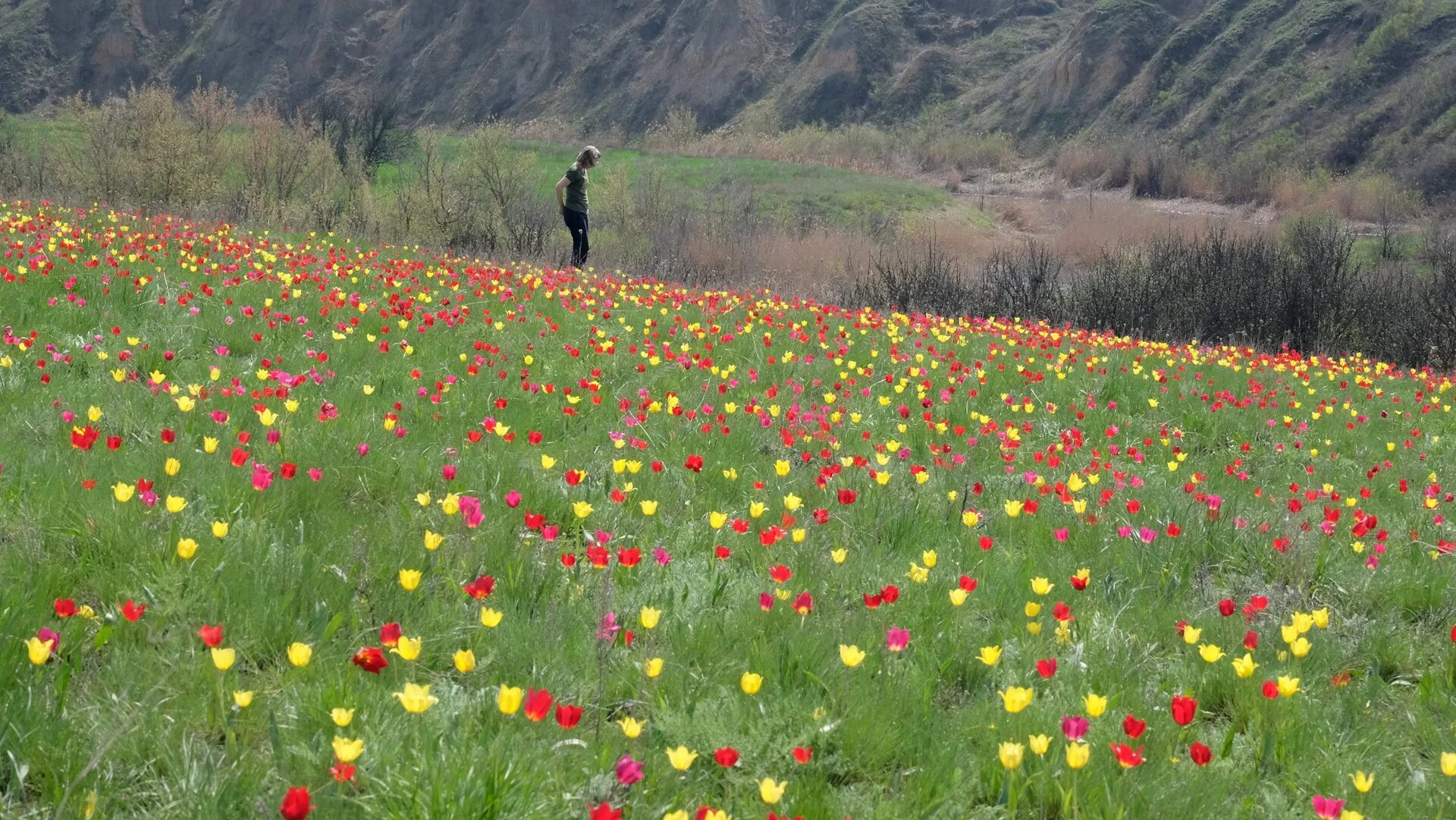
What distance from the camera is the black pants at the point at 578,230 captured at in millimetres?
13648

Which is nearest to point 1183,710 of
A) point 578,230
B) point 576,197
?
point 578,230

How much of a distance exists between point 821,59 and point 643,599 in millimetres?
72687

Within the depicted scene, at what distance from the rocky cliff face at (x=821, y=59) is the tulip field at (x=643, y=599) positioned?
138 ft

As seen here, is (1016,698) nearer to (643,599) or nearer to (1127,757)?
(1127,757)

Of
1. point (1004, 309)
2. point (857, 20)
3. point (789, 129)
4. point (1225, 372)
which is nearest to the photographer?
point (1225, 372)

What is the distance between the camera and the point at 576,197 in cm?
1368

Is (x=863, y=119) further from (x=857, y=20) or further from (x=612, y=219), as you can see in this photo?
(x=612, y=219)

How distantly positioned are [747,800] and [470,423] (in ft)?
9.64

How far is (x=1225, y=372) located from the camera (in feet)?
29.0

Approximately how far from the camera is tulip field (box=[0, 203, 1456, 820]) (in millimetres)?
2029

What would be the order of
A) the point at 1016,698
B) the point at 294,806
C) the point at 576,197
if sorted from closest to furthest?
1. the point at 294,806
2. the point at 1016,698
3. the point at 576,197

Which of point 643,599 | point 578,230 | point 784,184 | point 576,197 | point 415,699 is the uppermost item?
point 576,197

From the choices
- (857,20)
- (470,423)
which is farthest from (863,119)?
(470,423)

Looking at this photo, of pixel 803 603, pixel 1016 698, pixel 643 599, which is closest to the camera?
pixel 1016 698
